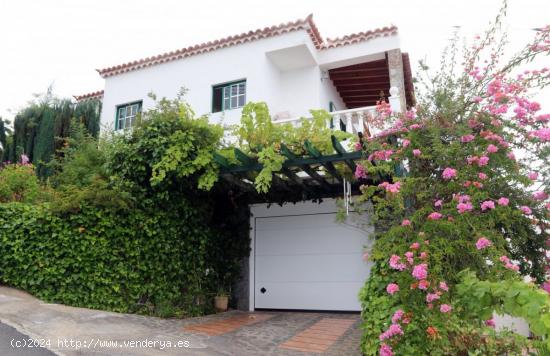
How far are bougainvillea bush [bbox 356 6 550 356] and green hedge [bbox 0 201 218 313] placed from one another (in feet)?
12.7

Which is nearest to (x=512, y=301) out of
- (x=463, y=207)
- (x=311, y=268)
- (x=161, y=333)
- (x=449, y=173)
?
(x=463, y=207)

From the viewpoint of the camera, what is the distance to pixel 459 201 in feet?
14.0

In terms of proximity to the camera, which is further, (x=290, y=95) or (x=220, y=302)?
(x=290, y=95)

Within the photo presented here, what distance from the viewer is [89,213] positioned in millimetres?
6672

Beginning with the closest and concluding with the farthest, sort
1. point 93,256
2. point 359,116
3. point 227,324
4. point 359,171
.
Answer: point 359,171 → point 93,256 → point 227,324 → point 359,116

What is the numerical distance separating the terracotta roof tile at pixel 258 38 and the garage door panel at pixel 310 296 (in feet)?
20.2

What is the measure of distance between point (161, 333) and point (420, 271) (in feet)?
12.0

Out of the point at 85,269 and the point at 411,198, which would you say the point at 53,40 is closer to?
the point at 85,269

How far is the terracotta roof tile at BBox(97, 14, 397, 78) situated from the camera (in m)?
10.0

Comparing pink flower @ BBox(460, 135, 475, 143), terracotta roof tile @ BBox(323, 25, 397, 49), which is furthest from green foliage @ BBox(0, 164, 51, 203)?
pink flower @ BBox(460, 135, 475, 143)

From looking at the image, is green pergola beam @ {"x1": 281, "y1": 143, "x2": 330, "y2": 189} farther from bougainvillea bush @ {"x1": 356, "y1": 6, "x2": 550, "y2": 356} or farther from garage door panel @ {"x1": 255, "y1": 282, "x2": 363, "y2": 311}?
garage door panel @ {"x1": 255, "y1": 282, "x2": 363, "y2": 311}

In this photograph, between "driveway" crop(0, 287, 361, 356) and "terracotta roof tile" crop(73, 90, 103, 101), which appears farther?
"terracotta roof tile" crop(73, 90, 103, 101)

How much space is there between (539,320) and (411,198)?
8.76 ft

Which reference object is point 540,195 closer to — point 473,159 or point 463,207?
point 473,159
